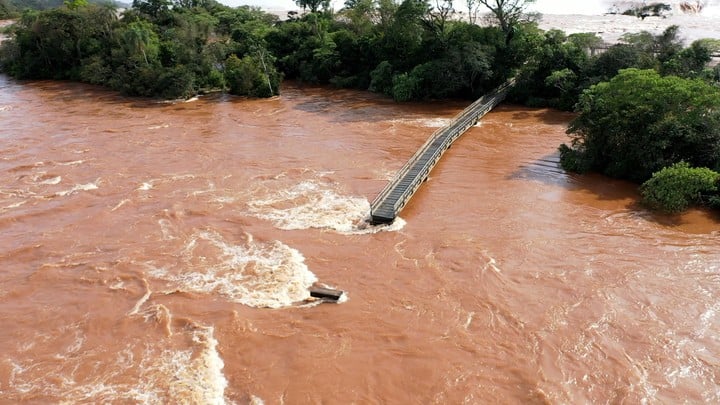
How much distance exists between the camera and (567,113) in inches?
1419

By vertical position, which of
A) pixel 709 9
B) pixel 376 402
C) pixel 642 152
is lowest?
pixel 376 402

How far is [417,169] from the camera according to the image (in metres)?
25.0

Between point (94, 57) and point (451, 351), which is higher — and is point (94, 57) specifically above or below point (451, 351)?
above

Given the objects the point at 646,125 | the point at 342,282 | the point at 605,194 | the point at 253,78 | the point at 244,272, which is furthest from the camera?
the point at 253,78

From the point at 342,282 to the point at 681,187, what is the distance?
14.7m

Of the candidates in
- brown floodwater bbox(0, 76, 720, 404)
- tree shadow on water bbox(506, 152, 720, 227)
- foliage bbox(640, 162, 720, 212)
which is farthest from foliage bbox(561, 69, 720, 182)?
foliage bbox(640, 162, 720, 212)

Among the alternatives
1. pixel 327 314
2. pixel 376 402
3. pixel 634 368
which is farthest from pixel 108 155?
pixel 634 368

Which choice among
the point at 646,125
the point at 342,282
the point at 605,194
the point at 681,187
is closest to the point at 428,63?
the point at 646,125

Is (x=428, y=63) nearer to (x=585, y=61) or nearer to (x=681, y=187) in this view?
(x=585, y=61)

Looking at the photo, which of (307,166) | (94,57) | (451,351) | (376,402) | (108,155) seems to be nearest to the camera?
(376,402)

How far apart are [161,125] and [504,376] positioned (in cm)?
3108

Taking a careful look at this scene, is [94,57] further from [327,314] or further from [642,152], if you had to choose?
[642,152]

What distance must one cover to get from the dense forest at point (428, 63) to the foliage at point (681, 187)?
8 centimetres

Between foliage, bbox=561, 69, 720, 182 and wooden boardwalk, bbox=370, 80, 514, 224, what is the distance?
689 cm
